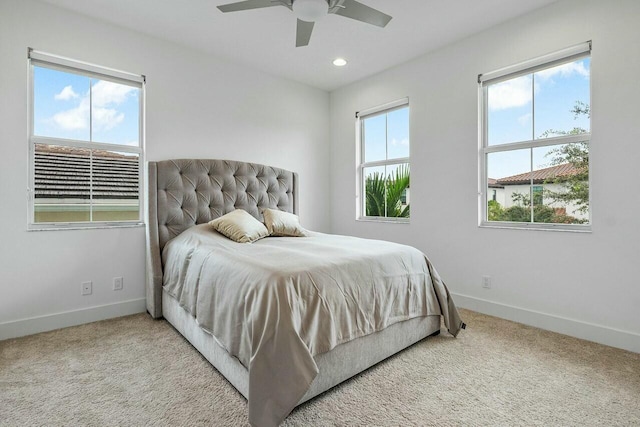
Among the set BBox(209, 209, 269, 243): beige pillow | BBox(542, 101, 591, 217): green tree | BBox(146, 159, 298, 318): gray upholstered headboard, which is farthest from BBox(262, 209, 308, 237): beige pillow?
BBox(542, 101, 591, 217): green tree

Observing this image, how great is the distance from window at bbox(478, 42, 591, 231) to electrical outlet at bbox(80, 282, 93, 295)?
3.61m

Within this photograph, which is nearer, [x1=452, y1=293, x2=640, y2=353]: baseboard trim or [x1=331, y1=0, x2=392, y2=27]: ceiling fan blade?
[x1=331, y1=0, x2=392, y2=27]: ceiling fan blade

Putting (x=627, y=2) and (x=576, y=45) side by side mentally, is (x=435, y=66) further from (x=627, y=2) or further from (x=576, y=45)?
(x=627, y=2)

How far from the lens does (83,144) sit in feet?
9.29

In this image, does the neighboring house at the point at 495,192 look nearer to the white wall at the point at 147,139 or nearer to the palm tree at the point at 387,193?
the palm tree at the point at 387,193

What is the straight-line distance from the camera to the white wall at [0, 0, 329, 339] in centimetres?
249

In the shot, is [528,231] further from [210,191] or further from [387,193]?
[210,191]

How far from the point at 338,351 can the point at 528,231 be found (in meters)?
2.06

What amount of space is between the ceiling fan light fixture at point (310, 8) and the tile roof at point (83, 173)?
206cm

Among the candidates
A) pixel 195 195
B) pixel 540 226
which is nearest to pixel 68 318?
pixel 195 195

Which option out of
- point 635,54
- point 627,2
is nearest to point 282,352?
point 635,54

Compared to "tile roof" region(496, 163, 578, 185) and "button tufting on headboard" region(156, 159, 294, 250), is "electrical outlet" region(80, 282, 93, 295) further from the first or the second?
"tile roof" region(496, 163, 578, 185)

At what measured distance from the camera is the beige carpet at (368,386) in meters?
1.58

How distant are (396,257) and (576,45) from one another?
85.9 inches
